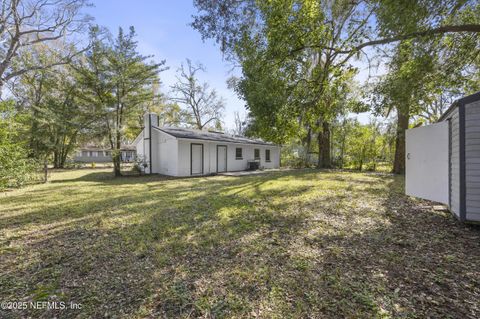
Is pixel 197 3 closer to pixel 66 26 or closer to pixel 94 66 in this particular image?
pixel 94 66

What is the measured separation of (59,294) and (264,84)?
6739 mm

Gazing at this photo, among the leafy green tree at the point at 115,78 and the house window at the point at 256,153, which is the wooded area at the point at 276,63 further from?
the house window at the point at 256,153

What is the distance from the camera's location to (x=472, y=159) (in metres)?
3.87

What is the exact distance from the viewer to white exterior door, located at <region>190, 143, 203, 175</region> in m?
13.2

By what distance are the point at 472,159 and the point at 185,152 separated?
38.6 feet

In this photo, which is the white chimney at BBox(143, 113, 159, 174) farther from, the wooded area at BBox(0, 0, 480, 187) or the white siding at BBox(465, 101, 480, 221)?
the white siding at BBox(465, 101, 480, 221)

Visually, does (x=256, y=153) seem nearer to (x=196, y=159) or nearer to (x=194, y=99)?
(x=196, y=159)

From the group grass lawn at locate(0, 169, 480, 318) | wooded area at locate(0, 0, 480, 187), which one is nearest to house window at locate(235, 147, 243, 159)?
wooded area at locate(0, 0, 480, 187)

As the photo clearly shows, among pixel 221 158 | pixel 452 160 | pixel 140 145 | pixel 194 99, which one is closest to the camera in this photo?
pixel 452 160

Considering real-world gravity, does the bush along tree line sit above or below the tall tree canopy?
below

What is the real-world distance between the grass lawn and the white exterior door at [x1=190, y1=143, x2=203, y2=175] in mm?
7733

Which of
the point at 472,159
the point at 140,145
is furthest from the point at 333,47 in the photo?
the point at 140,145

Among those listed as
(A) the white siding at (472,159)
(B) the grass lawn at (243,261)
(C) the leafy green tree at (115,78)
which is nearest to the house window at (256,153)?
(C) the leafy green tree at (115,78)

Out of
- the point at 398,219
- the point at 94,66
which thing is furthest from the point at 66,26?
the point at 398,219
